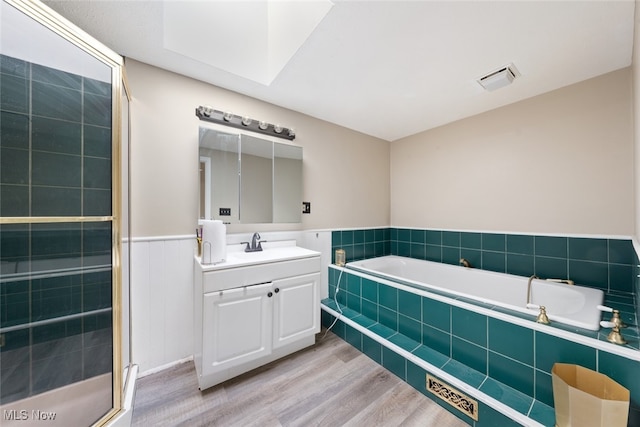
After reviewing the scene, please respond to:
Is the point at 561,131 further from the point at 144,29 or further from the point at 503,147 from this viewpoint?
the point at 144,29

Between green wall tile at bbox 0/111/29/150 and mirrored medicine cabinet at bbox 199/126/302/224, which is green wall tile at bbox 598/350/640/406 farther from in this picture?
green wall tile at bbox 0/111/29/150

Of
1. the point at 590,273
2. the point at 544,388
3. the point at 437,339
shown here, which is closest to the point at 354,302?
the point at 437,339

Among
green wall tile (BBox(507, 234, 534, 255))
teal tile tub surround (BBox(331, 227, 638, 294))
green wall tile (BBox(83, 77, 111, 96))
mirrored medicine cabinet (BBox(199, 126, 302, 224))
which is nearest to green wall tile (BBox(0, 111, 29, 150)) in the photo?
green wall tile (BBox(83, 77, 111, 96))

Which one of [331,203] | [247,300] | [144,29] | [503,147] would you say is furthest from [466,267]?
[144,29]

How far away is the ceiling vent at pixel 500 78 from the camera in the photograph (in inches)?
62.8

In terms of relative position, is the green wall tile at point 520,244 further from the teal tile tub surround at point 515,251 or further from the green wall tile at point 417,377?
the green wall tile at point 417,377

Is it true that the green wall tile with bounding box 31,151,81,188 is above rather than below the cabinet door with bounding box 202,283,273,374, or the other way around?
above

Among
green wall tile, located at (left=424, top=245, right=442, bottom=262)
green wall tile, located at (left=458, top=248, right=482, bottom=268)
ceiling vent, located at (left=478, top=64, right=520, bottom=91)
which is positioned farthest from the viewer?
green wall tile, located at (left=424, top=245, right=442, bottom=262)

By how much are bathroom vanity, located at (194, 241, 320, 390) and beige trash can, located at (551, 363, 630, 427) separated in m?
1.41

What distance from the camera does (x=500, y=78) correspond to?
1.67 meters

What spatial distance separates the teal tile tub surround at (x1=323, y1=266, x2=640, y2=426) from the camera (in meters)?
1.02

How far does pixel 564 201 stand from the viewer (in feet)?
6.05

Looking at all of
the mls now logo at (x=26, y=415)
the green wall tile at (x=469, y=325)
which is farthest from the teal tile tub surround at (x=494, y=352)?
the mls now logo at (x=26, y=415)

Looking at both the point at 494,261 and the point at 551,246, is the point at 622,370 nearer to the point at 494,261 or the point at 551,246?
the point at 551,246
